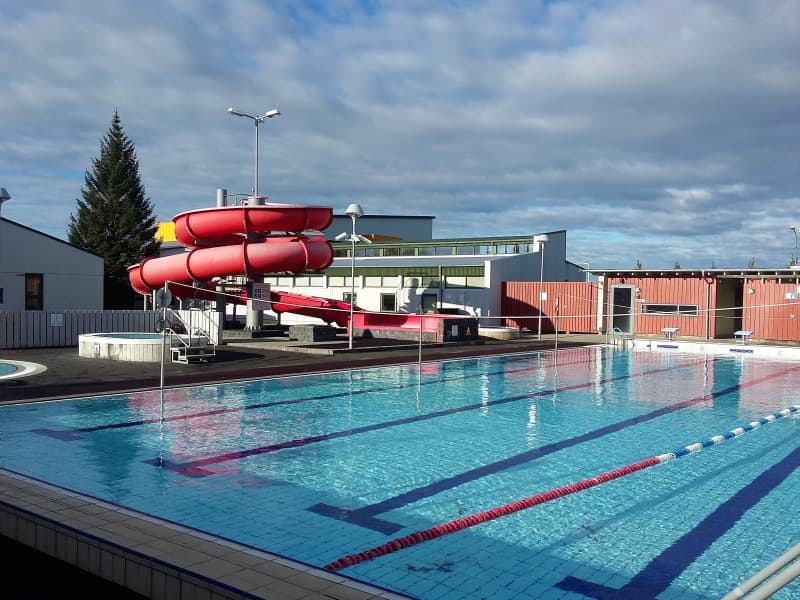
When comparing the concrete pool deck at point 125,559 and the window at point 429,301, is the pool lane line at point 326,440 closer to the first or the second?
the concrete pool deck at point 125,559

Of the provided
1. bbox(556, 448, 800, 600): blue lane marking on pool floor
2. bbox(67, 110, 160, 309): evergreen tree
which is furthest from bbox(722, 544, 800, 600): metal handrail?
bbox(67, 110, 160, 309): evergreen tree

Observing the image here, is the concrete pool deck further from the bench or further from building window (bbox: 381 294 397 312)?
building window (bbox: 381 294 397 312)

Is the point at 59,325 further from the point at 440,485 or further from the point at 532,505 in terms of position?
the point at 532,505

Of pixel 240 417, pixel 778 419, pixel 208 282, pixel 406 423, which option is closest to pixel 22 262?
pixel 208 282

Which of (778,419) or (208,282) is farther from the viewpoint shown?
(208,282)

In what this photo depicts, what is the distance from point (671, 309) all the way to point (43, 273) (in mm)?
28218

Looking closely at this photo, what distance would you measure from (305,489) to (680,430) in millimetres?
6633

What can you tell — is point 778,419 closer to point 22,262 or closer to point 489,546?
point 489,546

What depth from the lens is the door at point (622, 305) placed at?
3328 centimetres

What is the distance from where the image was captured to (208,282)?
26.7m

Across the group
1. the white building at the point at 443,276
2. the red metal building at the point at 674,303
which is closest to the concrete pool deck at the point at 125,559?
the red metal building at the point at 674,303

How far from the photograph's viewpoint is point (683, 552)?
19.2 feet

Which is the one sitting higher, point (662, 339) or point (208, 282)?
point (208, 282)

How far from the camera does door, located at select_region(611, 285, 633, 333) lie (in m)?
33.3
